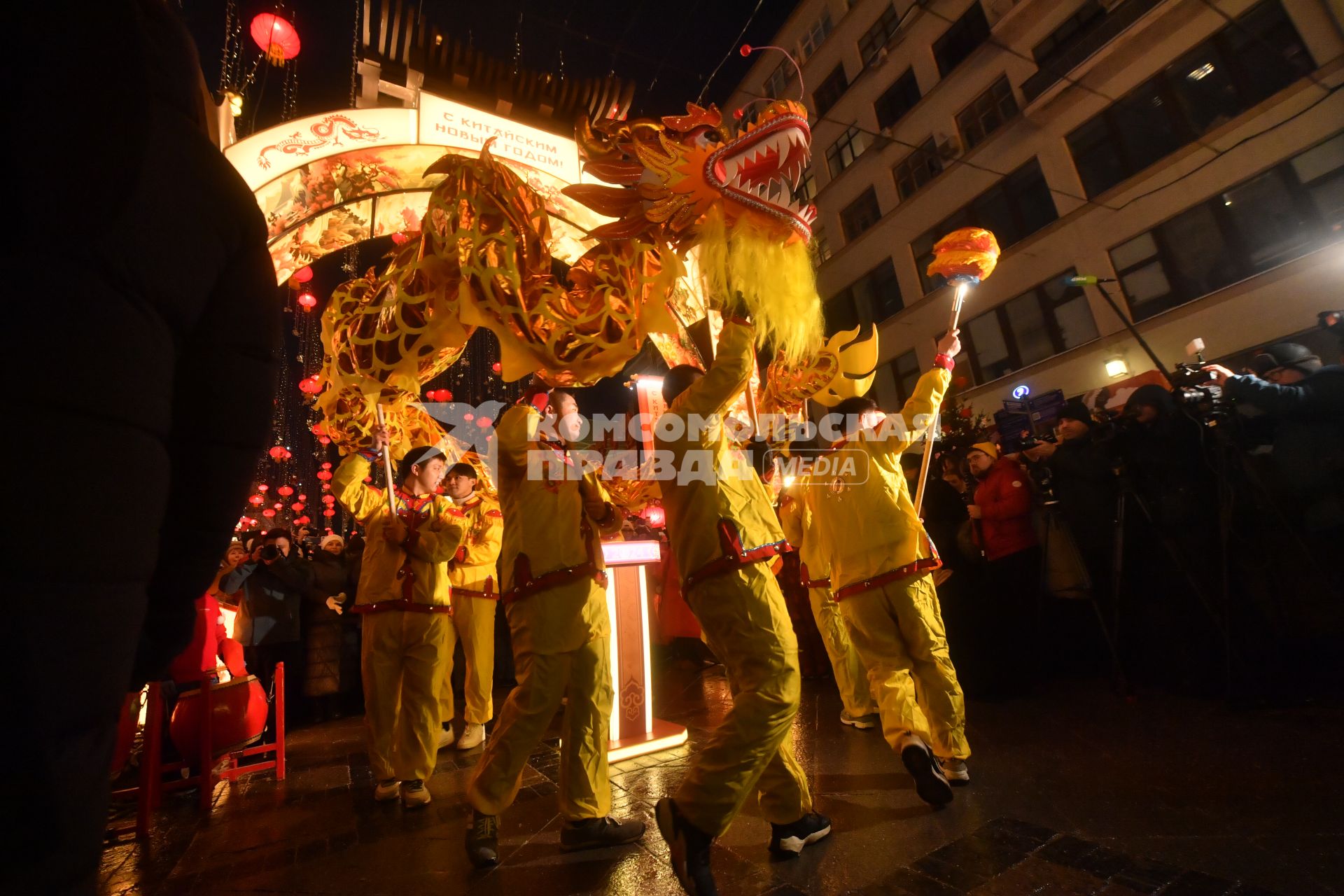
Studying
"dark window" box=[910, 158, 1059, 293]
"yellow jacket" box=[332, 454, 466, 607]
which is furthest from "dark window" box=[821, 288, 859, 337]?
"yellow jacket" box=[332, 454, 466, 607]

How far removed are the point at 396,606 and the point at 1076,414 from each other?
4.68m

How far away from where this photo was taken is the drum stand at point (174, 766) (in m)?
3.10

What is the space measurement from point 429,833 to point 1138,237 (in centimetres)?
1467

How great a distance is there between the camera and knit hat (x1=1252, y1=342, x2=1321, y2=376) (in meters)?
3.61

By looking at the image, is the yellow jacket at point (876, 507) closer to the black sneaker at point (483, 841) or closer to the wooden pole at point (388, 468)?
the black sneaker at point (483, 841)

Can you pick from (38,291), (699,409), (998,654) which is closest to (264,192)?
(699,409)

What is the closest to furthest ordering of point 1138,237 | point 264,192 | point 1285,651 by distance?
point 1285,651, point 264,192, point 1138,237

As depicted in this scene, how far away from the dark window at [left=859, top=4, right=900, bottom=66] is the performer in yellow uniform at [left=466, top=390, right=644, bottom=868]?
731 inches

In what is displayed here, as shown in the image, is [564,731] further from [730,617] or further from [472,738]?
[472,738]

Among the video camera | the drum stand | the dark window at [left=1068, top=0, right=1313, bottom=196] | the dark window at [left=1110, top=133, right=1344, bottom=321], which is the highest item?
the dark window at [left=1068, top=0, right=1313, bottom=196]

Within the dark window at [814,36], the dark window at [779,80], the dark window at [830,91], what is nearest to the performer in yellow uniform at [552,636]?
the dark window at [830,91]

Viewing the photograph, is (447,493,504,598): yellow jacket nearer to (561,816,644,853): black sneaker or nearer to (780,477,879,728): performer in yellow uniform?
(780,477,879,728): performer in yellow uniform

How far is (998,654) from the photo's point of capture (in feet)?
13.8

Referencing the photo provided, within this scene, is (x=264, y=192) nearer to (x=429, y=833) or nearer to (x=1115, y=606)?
(x=429, y=833)
